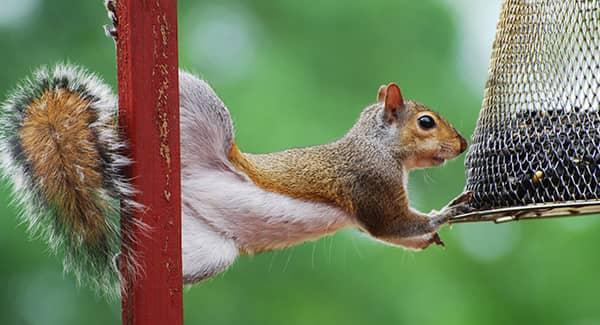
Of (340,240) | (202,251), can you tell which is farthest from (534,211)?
(340,240)

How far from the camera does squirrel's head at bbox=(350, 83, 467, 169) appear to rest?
298cm

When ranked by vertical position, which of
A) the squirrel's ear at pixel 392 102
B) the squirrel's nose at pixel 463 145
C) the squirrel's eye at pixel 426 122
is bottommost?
the squirrel's nose at pixel 463 145

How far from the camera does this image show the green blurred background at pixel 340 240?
17.6ft

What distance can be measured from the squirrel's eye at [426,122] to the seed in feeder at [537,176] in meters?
0.54

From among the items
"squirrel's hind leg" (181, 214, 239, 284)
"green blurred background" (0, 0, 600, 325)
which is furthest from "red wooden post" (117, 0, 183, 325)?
"green blurred background" (0, 0, 600, 325)

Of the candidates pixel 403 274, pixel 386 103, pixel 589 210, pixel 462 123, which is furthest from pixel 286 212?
pixel 403 274

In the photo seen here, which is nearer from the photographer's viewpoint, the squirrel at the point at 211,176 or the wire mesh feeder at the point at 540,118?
the squirrel at the point at 211,176

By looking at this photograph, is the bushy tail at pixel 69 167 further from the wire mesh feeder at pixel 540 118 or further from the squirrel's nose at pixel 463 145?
the squirrel's nose at pixel 463 145

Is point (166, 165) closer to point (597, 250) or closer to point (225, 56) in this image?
point (225, 56)

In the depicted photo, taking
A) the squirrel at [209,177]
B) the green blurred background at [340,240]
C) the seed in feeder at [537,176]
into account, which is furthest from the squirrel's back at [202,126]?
the green blurred background at [340,240]

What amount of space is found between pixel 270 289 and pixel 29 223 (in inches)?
136

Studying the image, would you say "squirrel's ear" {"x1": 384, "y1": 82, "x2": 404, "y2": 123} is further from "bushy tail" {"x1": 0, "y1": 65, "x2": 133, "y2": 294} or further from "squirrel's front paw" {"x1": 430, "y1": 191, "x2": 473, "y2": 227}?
"bushy tail" {"x1": 0, "y1": 65, "x2": 133, "y2": 294}

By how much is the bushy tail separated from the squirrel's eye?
1.14m

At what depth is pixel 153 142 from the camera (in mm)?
1980
